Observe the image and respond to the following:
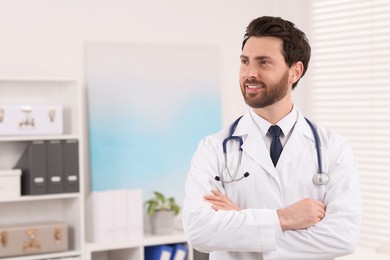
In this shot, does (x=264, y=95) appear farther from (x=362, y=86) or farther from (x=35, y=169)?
(x=362, y=86)

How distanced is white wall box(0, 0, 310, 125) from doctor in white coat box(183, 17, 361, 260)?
2.33 m

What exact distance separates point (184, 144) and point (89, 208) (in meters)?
0.86

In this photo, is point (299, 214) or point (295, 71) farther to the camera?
point (295, 71)

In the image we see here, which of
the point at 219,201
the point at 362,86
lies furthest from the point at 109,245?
the point at 219,201

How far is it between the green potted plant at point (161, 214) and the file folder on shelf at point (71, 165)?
23.6 inches

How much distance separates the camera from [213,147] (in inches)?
93.7

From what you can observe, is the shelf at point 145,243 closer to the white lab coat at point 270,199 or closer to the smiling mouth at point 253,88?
the white lab coat at point 270,199

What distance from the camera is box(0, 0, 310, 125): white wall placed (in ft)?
15.0

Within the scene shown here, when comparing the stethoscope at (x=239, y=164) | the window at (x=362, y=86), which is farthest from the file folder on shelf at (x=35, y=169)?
the stethoscope at (x=239, y=164)

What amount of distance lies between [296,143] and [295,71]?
0.84 ft

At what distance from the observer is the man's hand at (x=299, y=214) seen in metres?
2.24

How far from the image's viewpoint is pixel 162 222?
15.5 feet

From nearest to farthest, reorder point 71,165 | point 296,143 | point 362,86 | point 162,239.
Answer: point 296,143
point 71,165
point 162,239
point 362,86

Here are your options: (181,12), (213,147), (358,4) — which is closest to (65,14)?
(181,12)
